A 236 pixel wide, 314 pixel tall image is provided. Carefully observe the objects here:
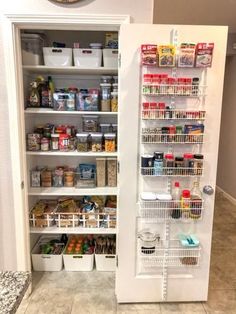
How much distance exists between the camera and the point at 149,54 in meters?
1.76

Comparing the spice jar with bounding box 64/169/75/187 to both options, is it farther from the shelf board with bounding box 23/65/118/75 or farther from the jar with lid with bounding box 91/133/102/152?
the shelf board with bounding box 23/65/118/75

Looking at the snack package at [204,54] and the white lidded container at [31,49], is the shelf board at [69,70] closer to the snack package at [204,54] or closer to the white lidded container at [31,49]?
the white lidded container at [31,49]

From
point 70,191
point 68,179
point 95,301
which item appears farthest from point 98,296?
point 68,179

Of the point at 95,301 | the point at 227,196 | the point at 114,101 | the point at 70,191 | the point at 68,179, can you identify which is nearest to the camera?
the point at 95,301

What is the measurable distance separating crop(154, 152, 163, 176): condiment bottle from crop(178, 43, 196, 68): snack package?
0.60 m

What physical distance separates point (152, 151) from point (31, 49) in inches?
51.4

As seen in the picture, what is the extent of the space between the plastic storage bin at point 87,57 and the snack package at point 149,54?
62 cm

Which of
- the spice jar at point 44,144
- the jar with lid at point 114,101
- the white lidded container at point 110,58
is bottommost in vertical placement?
the spice jar at point 44,144

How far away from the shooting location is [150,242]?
204 cm

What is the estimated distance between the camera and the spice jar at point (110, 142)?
2410 mm

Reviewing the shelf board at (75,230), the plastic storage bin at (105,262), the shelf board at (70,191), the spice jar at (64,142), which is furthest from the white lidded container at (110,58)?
the plastic storage bin at (105,262)

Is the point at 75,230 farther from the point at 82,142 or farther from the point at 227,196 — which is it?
the point at 227,196

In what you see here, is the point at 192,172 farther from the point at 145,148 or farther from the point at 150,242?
the point at 150,242

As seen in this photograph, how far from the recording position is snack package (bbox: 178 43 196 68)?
177cm
